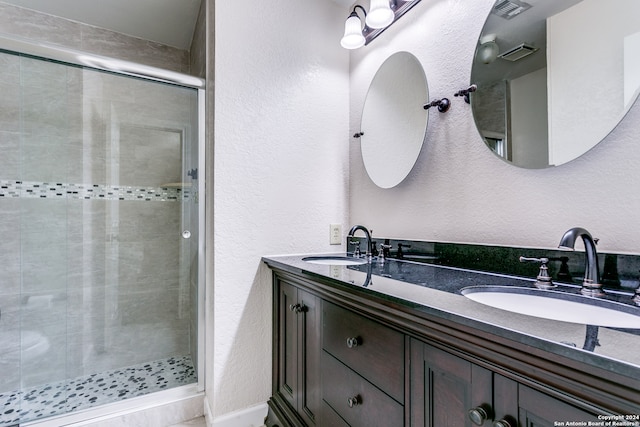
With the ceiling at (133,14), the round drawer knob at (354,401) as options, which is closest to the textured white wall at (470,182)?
the round drawer knob at (354,401)

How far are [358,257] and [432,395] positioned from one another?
3.14ft

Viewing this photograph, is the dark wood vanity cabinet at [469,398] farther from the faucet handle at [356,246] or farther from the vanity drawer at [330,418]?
the faucet handle at [356,246]

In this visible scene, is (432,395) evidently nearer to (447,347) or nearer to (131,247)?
(447,347)

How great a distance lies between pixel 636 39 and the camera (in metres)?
0.80

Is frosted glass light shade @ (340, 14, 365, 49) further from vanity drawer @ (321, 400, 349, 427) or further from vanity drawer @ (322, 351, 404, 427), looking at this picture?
vanity drawer @ (321, 400, 349, 427)

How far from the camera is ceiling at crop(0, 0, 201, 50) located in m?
1.90

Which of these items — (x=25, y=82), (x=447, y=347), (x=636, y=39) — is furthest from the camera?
(x=25, y=82)

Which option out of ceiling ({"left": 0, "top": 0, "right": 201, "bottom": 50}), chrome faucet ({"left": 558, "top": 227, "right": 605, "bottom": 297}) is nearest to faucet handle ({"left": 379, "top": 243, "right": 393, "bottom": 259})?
chrome faucet ({"left": 558, "top": 227, "right": 605, "bottom": 297})

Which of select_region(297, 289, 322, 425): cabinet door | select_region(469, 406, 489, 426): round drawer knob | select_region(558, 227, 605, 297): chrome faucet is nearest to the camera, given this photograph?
select_region(469, 406, 489, 426): round drawer knob

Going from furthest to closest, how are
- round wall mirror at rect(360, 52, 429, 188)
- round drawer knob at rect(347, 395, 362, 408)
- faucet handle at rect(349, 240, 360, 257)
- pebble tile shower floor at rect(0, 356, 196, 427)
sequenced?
faucet handle at rect(349, 240, 360, 257), pebble tile shower floor at rect(0, 356, 196, 427), round wall mirror at rect(360, 52, 429, 188), round drawer knob at rect(347, 395, 362, 408)

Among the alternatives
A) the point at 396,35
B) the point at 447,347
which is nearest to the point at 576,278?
the point at 447,347

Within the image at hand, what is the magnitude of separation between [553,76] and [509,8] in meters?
0.31

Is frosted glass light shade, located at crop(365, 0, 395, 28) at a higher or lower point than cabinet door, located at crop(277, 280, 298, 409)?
higher

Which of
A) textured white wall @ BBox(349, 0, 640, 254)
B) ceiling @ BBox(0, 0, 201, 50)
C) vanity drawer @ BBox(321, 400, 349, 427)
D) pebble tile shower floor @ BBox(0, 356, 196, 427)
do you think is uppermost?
ceiling @ BBox(0, 0, 201, 50)
